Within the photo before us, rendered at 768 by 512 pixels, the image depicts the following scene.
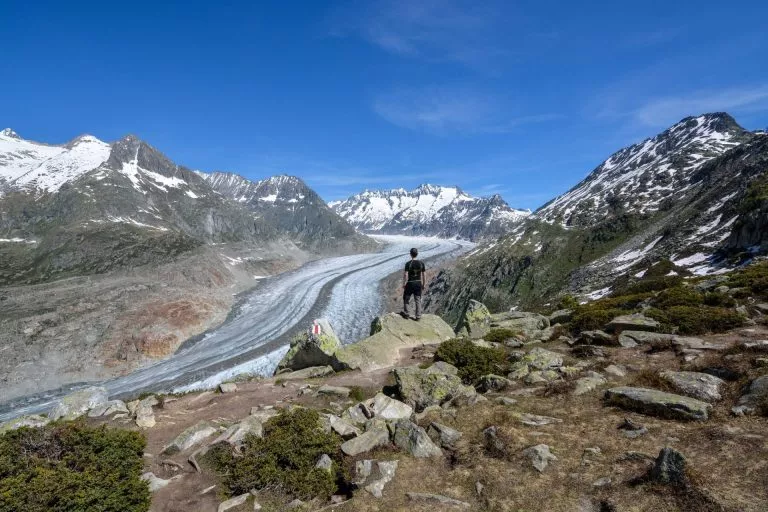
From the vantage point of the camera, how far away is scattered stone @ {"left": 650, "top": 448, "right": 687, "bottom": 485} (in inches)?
266

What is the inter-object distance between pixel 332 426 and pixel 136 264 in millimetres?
144802

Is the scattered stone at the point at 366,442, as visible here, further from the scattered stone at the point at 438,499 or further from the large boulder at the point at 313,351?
the large boulder at the point at 313,351

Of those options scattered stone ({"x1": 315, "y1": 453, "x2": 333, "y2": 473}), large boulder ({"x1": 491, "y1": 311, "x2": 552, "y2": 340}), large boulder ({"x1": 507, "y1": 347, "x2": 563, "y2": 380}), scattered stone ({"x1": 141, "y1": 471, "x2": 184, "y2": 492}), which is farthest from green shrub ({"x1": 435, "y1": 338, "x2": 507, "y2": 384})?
scattered stone ({"x1": 141, "y1": 471, "x2": 184, "y2": 492})

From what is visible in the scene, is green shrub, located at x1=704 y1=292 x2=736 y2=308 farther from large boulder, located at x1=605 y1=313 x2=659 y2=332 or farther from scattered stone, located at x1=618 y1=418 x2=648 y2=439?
scattered stone, located at x1=618 y1=418 x2=648 y2=439

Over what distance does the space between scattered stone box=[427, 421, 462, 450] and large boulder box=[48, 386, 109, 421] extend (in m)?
15.7

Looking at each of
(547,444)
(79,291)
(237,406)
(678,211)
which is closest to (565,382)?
(547,444)

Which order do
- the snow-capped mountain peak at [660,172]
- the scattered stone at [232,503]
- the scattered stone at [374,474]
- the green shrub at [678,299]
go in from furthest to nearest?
1. the snow-capped mountain peak at [660,172]
2. the green shrub at [678,299]
3. the scattered stone at [232,503]
4. the scattered stone at [374,474]

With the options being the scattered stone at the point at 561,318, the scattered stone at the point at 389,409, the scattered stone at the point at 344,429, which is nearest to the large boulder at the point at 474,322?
the scattered stone at the point at 561,318

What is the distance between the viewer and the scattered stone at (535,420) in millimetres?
10250

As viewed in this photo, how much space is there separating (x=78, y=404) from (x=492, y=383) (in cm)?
1823

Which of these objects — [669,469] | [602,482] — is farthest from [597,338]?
[669,469]

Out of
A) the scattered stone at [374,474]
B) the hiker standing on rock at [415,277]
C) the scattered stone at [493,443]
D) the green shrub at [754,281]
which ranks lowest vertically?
the scattered stone at [374,474]

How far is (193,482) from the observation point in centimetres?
1065

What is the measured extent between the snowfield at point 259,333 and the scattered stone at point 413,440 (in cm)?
5726
